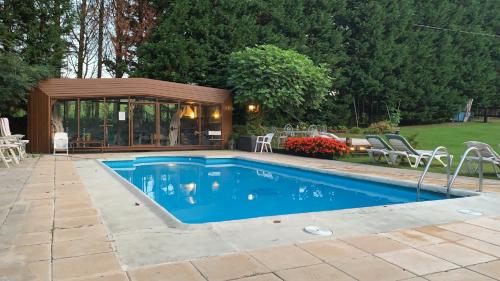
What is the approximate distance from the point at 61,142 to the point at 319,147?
8.26 m

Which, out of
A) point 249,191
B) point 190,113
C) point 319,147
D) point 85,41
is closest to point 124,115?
point 190,113

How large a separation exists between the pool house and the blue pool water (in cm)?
339

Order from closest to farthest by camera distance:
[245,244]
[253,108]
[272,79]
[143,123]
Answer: [245,244] < [143,123] < [272,79] < [253,108]

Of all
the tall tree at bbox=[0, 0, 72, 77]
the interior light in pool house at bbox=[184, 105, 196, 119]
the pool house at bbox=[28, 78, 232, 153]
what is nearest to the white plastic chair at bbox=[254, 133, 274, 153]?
the pool house at bbox=[28, 78, 232, 153]

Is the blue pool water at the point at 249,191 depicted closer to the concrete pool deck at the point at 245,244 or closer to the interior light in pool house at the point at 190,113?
the concrete pool deck at the point at 245,244

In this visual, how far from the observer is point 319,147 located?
1195cm

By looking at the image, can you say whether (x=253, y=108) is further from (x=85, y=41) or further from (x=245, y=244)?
(x=245, y=244)

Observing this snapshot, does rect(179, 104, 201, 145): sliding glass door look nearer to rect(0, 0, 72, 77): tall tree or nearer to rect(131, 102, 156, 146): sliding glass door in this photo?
rect(131, 102, 156, 146): sliding glass door

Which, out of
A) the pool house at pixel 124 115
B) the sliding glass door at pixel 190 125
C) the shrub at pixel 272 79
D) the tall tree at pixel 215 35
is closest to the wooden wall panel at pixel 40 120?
the pool house at pixel 124 115

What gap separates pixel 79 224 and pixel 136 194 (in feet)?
5.51

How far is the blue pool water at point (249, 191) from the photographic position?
19.5 ft

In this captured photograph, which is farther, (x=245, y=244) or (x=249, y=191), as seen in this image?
(x=249, y=191)

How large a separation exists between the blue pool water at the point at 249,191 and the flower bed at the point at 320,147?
1909mm

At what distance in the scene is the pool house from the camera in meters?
13.5
